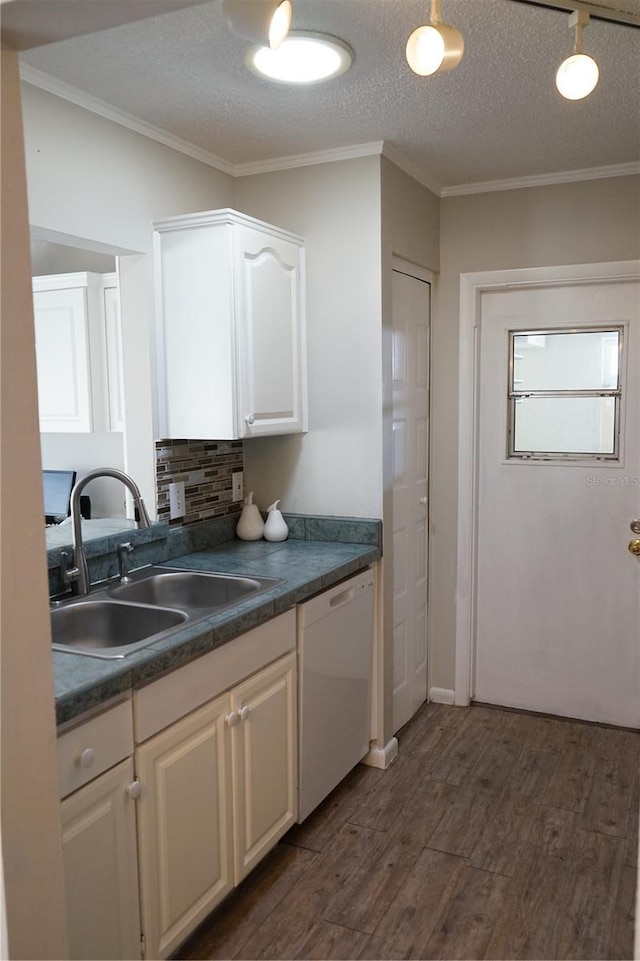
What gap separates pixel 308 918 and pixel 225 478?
1622mm

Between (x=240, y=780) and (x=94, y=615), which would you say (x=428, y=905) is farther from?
(x=94, y=615)

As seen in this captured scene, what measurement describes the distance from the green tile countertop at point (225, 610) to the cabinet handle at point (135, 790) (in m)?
0.23

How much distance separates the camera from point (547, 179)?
3.19 metres

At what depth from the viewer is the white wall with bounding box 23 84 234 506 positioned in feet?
7.16

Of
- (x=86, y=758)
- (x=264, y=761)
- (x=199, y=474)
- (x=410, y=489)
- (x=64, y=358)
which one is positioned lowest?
(x=264, y=761)

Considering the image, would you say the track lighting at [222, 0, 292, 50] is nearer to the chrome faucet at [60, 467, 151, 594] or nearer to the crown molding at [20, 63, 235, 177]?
the crown molding at [20, 63, 235, 177]

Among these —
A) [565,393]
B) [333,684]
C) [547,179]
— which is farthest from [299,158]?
[333,684]

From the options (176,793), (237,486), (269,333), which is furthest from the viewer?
(237,486)

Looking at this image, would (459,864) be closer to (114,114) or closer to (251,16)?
(251,16)

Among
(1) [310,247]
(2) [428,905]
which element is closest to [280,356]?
(1) [310,247]

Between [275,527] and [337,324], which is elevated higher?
[337,324]

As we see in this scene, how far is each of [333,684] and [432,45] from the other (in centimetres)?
197

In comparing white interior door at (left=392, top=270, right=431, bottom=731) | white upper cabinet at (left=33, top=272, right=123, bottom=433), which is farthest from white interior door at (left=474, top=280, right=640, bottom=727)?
white upper cabinet at (left=33, top=272, right=123, bottom=433)

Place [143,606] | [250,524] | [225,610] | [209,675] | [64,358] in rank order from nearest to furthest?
[209,675], [225,610], [143,606], [250,524], [64,358]
